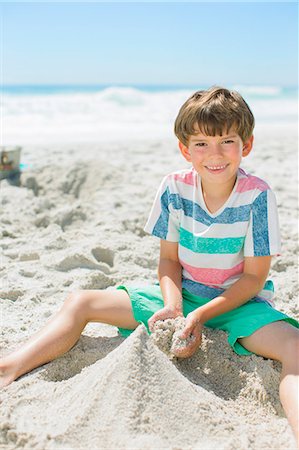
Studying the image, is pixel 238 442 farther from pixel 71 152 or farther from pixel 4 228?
pixel 71 152

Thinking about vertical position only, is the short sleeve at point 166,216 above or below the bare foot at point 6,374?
above

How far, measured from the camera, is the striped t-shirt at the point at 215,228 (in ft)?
7.12

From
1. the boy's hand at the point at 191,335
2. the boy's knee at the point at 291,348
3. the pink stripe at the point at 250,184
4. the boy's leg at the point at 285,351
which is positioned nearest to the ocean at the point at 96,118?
the pink stripe at the point at 250,184

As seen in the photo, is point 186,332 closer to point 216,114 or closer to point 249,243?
point 249,243

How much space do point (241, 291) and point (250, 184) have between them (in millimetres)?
434

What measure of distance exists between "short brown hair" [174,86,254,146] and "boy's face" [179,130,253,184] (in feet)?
0.08

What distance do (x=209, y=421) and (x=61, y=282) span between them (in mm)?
1417

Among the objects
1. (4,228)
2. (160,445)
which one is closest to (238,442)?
(160,445)

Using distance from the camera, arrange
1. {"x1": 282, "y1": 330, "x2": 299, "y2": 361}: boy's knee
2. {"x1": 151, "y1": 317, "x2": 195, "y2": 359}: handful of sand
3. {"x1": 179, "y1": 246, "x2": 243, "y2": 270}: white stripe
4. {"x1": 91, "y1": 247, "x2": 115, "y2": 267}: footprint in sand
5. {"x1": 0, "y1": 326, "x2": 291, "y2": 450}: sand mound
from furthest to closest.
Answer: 1. {"x1": 91, "y1": 247, "x2": 115, "y2": 267}: footprint in sand
2. {"x1": 179, "y1": 246, "x2": 243, "y2": 270}: white stripe
3. {"x1": 151, "y1": 317, "x2": 195, "y2": 359}: handful of sand
4. {"x1": 282, "y1": 330, "x2": 299, "y2": 361}: boy's knee
5. {"x1": 0, "y1": 326, "x2": 291, "y2": 450}: sand mound

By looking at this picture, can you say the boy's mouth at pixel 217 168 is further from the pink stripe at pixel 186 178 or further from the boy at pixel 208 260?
the pink stripe at pixel 186 178

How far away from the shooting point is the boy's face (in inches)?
84.0

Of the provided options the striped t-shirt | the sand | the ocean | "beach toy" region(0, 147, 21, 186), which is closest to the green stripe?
the striped t-shirt

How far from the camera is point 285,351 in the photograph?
1.92 metres

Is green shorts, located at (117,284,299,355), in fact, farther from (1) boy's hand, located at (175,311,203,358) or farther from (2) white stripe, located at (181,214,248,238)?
(2) white stripe, located at (181,214,248,238)
